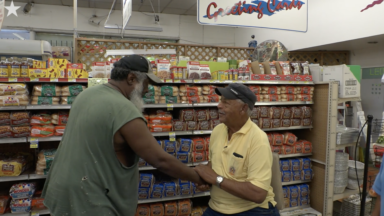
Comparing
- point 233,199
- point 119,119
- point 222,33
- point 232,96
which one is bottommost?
point 233,199

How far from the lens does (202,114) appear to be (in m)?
3.73

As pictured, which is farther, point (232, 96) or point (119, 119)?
point (232, 96)

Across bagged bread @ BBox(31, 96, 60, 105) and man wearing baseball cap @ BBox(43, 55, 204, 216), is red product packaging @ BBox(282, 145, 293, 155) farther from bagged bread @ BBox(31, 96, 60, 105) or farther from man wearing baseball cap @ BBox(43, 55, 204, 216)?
bagged bread @ BBox(31, 96, 60, 105)

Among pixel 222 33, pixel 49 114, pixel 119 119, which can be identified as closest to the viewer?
pixel 119 119

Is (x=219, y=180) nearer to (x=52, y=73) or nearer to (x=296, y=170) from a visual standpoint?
(x=52, y=73)

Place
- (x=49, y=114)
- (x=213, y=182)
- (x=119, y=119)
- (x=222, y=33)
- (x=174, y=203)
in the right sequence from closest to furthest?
(x=119, y=119) → (x=213, y=182) → (x=49, y=114) → (x=174, y=203) → (x=222, y=33)

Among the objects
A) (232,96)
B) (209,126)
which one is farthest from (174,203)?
(232,96)

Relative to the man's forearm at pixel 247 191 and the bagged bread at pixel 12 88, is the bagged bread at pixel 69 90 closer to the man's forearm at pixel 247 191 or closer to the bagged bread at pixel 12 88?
the bagged bread at pixel 12 88

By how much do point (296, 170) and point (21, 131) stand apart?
383 cm

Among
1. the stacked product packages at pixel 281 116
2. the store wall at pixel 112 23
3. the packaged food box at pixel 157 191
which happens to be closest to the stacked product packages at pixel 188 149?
the packaged food box at pixel 157 191

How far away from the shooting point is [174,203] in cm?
363

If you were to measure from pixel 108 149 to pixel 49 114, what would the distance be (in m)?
2.16

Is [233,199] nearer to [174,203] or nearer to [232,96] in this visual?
[232,96]

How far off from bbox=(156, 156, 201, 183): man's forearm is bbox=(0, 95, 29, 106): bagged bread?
2203 mm
